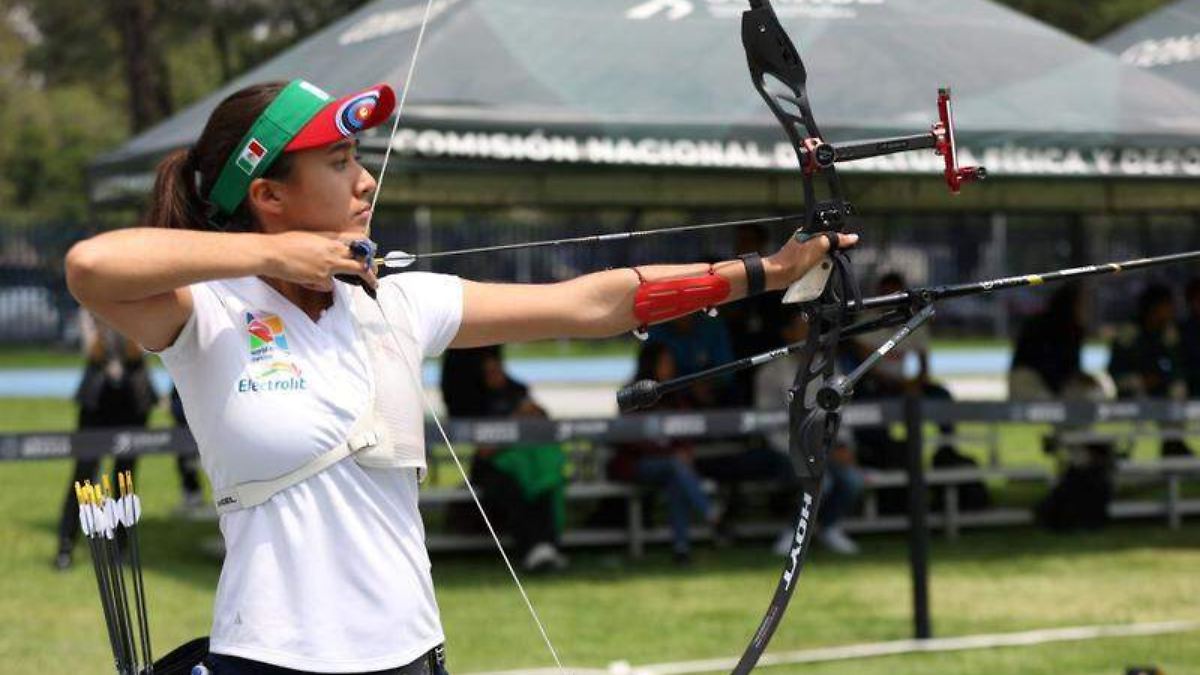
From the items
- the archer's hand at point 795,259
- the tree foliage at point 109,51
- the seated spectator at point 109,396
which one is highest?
the tree foliage at point 109,51

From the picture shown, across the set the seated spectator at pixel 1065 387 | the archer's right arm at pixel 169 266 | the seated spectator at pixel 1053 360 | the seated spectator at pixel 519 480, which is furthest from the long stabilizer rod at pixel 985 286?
the seated spectator at pixel 1053 360

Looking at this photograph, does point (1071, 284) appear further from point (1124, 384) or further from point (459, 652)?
point (459, 652)

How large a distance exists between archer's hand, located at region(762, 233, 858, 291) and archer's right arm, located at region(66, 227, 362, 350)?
816 mm

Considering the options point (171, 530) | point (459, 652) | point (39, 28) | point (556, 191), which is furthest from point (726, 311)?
point (39, 28)

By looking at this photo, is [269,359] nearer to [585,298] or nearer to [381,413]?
[381,413]

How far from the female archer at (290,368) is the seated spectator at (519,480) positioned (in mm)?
6757

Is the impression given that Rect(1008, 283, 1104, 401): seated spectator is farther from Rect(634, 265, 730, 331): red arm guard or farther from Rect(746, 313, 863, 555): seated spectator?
Rect(634, 265, 730, 331): red arm guard

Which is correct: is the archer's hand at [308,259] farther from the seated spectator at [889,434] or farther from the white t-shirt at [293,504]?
the seated spectator at [889,434]

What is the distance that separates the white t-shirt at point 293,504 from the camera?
2.81 meters

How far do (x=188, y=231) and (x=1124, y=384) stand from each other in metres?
10.3

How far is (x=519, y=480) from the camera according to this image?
392 inches

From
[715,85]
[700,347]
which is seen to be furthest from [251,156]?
[700,347]

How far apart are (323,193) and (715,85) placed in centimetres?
700

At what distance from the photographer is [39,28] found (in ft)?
111
